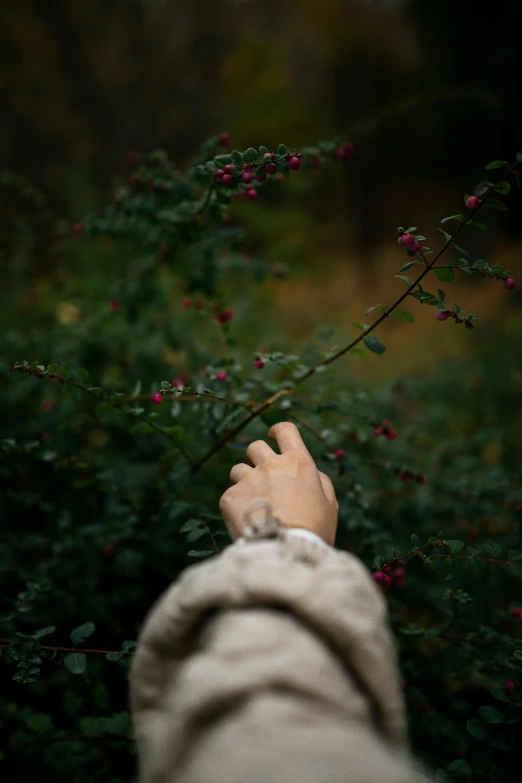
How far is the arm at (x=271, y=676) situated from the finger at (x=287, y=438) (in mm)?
194

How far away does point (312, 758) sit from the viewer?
382 millimetres

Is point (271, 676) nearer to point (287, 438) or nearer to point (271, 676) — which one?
point (271, 676)

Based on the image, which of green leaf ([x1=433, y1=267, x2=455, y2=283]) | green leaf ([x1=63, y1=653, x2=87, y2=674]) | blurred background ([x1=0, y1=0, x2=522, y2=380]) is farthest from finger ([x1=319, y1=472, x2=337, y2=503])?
blurred background ([x1=0, y1=0, x2=522, y2=380])

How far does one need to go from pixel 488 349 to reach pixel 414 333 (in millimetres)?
895

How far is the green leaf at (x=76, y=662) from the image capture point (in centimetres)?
76

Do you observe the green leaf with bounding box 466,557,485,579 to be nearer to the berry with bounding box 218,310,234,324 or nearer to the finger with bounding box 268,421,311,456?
the finger with bounding box 268,421,311,456

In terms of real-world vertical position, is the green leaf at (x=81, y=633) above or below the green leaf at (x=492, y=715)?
above

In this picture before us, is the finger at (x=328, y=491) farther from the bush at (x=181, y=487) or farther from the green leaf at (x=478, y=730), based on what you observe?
the green leaf at (x=478, y=730)

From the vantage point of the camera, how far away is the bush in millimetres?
806

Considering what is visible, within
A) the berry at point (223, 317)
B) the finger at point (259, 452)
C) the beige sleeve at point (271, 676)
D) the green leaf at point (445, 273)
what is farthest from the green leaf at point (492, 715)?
the berry at point (223, 317)

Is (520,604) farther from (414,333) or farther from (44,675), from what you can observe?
(414,333)

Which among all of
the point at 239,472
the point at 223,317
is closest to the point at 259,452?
the point at 239,472

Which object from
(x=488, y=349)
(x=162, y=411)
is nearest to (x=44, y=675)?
(x=162, y=411)

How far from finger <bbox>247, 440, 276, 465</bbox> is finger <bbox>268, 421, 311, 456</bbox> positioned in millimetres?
18
